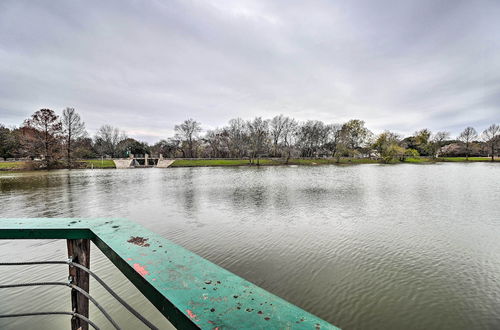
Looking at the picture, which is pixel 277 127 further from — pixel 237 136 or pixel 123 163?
pixel 123 163

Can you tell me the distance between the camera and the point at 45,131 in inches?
1834

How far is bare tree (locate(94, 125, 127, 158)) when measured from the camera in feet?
294

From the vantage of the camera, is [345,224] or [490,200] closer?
[345,224]

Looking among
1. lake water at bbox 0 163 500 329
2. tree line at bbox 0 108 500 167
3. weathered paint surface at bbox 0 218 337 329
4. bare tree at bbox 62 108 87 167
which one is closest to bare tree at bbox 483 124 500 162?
tree line at bbox 0 108 500 167

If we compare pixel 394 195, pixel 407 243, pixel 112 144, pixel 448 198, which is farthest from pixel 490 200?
pixel 112 144

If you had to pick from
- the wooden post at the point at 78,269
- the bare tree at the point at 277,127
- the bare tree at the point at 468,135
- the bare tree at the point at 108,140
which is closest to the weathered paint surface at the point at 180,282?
the wooden post at the point at 78,269

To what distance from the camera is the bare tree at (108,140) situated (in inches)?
3529

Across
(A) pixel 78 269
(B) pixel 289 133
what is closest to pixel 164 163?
(B) pixel 289 133

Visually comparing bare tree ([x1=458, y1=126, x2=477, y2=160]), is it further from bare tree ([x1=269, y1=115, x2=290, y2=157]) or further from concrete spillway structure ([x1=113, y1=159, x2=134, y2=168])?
concrete spillway structure ([x1=113, y1=159, x2=134, y2=168])

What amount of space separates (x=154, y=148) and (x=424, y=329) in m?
99.8

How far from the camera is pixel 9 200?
14133 millimetres

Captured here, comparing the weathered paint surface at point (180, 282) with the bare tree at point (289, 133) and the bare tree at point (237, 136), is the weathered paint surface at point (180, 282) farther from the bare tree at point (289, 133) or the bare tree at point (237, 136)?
the bare tree at point (289, 133)

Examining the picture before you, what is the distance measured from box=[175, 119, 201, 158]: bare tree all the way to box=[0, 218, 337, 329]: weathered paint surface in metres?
82.0

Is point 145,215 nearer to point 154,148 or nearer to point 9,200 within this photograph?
point 9,200
